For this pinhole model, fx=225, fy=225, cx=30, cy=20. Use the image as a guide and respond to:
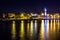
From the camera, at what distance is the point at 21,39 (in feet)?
66.3

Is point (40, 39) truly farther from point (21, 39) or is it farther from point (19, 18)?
point (19, 18)

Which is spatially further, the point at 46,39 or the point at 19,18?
the point at 19,18

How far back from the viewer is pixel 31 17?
120 metres

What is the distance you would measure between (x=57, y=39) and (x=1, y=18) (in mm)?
79947

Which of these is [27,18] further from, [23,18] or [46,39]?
[46,39]

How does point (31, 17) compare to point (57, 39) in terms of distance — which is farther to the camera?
point (31, 17)

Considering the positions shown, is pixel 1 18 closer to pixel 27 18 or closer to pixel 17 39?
pixel 27 18

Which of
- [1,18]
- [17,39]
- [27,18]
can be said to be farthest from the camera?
[27,18]

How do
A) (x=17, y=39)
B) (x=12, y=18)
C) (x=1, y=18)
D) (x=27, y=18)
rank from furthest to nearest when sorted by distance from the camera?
(x=27, y=18) < (x=12, y=18) < (x=1, y=18) < (x=17, y=39)

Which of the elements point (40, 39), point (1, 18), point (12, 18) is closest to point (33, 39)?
point (40, 39)

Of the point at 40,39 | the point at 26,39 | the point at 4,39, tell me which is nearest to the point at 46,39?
the point at 40,39

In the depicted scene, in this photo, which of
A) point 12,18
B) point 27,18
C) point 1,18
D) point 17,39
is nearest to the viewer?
point 17,39

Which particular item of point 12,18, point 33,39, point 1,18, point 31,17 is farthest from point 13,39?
point 31,17

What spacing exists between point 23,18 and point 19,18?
2199 mm
